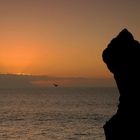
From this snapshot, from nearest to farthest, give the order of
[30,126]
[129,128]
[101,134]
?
[129,128] → [101,134] → [30,126]

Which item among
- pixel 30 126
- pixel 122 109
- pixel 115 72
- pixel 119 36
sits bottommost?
pixel 122 109

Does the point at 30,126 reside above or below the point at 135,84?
above

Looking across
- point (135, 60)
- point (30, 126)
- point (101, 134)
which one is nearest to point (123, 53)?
point (135, 60)

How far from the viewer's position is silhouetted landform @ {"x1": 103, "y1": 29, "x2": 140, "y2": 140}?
21.9 meters

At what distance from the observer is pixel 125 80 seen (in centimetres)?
2244

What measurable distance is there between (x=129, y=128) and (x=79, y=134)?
47.6 metres

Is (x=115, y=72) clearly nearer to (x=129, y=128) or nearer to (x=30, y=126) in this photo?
(x=129, y=128)

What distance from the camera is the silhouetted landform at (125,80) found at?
71.9 ft

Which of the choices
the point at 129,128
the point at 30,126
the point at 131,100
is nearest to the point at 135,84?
the point at 131,100

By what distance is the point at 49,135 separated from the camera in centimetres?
6819

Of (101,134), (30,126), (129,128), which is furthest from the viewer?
(30,126)

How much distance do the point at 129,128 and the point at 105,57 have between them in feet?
13.0

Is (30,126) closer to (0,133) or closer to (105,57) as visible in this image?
(0,133)

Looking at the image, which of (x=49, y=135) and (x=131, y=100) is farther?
(x=49, y=135)
